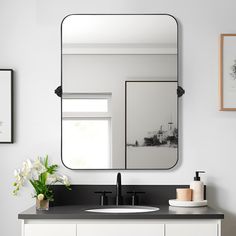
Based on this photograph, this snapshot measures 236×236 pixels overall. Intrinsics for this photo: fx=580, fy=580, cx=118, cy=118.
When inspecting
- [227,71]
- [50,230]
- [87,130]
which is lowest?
[50,230]

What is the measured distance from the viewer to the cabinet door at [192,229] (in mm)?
3051

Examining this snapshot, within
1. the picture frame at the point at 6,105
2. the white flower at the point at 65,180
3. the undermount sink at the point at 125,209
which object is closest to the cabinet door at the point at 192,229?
the undermount sink at the point at 125,209

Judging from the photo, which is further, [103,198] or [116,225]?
[103,198]

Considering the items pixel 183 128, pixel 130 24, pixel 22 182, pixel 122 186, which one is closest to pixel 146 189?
pixel 122 186

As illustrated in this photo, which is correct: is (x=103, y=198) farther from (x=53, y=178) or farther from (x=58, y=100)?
(x=58, y=100)

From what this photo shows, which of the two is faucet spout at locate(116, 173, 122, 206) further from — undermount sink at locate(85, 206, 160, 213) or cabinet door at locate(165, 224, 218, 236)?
cabinet door at locate(165, 224, 218, 236)

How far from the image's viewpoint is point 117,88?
142 inches

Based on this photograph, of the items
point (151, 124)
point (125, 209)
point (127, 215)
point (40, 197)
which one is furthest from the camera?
point (151, 124)

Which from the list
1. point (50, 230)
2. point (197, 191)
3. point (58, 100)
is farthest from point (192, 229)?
point (58, 100)

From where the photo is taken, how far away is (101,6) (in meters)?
3.66

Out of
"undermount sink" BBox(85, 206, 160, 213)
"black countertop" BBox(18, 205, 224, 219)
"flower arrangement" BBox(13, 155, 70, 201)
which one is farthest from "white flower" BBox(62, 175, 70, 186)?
"black countertop" BBox(18, 205, 224, 219)

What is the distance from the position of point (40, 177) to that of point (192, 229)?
1.00m

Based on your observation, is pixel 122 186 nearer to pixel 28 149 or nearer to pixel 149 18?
pixel 28 149

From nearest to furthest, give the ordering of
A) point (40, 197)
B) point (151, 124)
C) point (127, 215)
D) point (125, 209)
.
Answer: point (127, 215) → point (40, 197) → point (125, 209) → point (151, 124)
